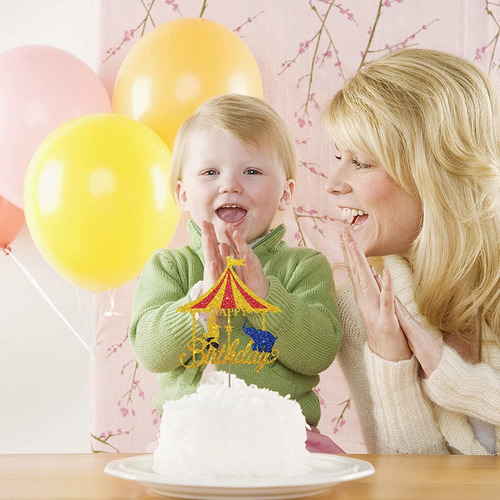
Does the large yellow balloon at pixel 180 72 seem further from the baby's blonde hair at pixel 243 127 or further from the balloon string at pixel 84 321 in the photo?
the balloon string at pixel 84 321

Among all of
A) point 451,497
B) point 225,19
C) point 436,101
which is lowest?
point 451,497

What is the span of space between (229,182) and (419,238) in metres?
0.40

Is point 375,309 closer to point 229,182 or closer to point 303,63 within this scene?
point 229,182

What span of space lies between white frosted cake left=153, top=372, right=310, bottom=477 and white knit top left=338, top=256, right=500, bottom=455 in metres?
0.54

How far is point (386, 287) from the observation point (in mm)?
1340

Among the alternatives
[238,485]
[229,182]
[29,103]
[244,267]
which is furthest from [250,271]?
[29,103]

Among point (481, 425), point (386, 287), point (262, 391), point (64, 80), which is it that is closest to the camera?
point (262, 391)

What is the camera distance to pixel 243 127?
154 centimetres

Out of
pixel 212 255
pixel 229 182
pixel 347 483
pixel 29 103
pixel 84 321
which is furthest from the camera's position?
pixel 84 321

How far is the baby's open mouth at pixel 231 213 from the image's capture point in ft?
5.06

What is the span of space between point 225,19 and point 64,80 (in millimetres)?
602

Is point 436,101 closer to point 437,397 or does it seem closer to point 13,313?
point 437,397

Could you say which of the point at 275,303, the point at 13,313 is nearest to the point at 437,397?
the point at 275,303

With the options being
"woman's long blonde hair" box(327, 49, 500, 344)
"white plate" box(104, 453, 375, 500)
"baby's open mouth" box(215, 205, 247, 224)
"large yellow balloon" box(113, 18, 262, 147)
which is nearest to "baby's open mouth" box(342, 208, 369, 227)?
"woman's long blonde hair" box(327, 49, 500, 344)
